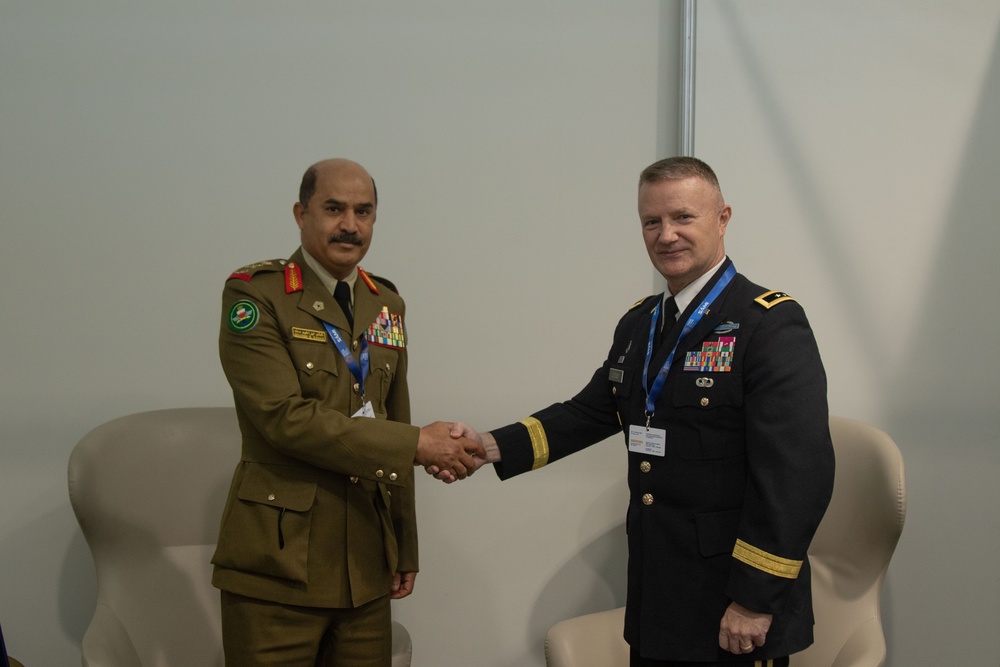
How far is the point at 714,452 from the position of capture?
1.90 m

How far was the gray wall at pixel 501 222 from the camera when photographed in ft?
9.45

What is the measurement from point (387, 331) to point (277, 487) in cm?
50

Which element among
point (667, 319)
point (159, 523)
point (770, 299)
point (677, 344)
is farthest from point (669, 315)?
point (159, 523)

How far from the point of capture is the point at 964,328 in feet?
9.27

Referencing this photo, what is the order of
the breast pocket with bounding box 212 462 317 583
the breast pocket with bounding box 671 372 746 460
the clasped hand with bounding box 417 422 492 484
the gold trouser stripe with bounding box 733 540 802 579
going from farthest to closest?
the clasped hand with bounding box 417 422 492 484 < the breast pocket with bounding box 212 462 317 583 < the breast pocket with bounding box 671 372 746 460 < the gold trouser stripe with bounding box 733 540 802 579

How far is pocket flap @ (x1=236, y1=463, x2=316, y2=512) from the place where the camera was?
2041mm

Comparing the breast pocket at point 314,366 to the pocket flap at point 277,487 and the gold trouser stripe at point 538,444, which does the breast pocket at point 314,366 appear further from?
the gold trouser stripe at point 538,444


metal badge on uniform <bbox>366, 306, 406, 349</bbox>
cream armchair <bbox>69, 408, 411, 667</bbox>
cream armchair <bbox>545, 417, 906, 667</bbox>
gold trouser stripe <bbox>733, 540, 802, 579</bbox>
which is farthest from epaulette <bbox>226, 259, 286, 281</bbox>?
cream armchair <bbox>545, 417, 906, 667</bbox>

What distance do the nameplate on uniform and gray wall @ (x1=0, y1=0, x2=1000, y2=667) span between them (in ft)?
3.51

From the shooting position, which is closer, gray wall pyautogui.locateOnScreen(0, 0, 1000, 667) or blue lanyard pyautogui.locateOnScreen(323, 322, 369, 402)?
blue lanyard pyautogui.locateOnScreen(323, 322, 369, 402)

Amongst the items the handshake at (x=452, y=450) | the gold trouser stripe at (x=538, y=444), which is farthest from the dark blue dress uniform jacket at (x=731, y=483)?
the handshake at (x=452, y=450)

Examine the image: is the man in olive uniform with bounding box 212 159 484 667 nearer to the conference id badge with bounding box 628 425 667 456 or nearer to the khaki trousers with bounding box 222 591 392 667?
the khaki trousers with bounding box 222 591 392 667

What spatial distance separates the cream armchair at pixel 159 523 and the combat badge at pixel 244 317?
92 cm

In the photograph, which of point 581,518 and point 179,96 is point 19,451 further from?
Result: point 581,518
